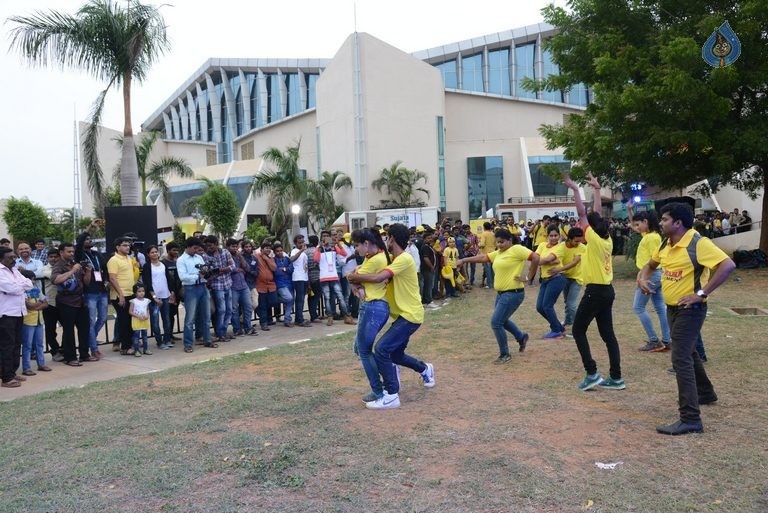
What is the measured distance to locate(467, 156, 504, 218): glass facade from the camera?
46.6 meters

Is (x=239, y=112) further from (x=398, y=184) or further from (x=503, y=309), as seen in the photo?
(x=503, y=309)

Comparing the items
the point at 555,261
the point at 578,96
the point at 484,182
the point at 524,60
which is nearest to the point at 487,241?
the point at 555,261

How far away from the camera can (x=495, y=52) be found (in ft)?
198

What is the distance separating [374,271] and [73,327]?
5.29 meters

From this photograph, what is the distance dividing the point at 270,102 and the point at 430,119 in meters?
26.8

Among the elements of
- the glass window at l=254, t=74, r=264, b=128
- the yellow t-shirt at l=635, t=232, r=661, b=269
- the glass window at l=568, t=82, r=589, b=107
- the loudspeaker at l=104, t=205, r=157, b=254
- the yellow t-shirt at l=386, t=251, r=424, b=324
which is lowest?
the yellow t-shirt at l=386, t=251, r=424, b=324

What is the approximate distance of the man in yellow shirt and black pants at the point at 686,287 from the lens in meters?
4.87

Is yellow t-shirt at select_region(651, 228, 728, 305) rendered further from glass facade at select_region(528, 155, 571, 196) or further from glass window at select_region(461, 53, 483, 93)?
glass window at select_region(461, 53, 483, 93)

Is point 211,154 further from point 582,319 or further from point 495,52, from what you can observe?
point 582,319

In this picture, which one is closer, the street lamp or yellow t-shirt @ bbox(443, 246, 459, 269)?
yellow t-shirt @ bbox(443, 246, 459, 269)

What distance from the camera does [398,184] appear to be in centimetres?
4144

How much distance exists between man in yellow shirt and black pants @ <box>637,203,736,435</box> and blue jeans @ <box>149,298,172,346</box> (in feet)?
24.5

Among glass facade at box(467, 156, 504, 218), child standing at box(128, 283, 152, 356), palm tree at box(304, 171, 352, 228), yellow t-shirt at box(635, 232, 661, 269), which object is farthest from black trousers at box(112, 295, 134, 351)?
glass facade at box(467, 156, 504, 218)

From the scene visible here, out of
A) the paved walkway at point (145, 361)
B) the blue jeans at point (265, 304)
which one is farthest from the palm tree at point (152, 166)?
the paved walkway at point (145, 361)
